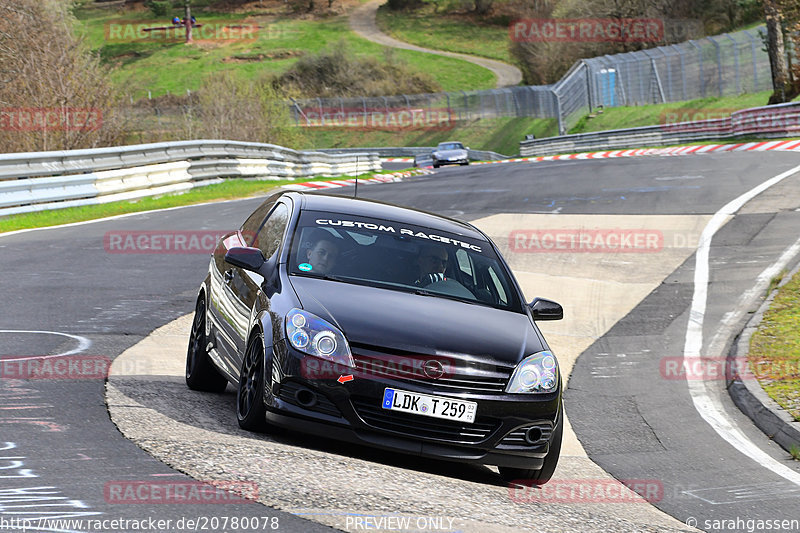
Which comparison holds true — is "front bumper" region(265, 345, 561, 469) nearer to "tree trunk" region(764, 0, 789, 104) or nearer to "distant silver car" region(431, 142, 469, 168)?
"tree trunk" region(764, 0, 789, 104)

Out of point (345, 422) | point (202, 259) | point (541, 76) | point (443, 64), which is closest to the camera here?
point (345, 422)

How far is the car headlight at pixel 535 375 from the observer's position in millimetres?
6688

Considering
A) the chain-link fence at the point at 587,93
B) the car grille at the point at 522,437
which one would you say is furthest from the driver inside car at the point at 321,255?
the chain-link fence at the point at 587,93

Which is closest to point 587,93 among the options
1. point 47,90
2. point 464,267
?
point 47,90

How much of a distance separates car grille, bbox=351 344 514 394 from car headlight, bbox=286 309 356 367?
0.24 ft

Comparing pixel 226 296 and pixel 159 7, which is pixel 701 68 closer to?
pixel 226 296

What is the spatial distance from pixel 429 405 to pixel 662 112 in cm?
4714

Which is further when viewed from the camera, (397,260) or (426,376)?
(397,260)

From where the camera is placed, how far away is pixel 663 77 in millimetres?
53406

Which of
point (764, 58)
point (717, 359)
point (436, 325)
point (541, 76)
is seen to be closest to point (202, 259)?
point (717, 359)

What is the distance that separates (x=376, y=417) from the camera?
641cm

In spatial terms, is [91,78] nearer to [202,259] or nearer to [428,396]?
[202,259]

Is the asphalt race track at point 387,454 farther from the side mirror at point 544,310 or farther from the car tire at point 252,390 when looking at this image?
the side mirror at point 544,310

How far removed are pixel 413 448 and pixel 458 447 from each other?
0.92 feet
